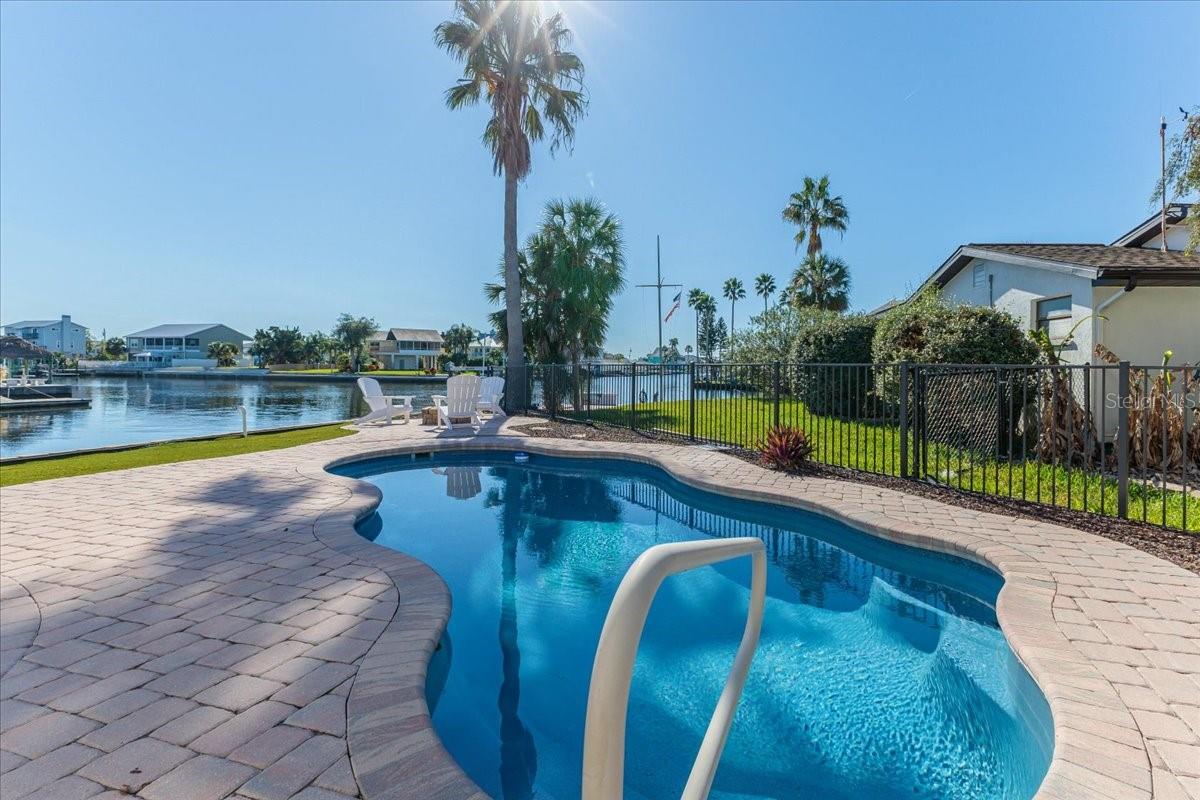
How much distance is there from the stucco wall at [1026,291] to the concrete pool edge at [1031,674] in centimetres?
573

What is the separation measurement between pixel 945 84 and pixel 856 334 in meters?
5.14

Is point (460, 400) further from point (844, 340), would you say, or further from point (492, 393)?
point (844, 340)

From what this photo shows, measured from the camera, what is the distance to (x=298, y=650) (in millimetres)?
2822

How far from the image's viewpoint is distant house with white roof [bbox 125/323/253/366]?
75.8 m

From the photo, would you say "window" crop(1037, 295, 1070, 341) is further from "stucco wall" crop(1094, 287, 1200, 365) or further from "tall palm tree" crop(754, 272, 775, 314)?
"tall palm tree" crop(754, 272, 775, 314)

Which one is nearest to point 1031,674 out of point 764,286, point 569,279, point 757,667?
point 757,667

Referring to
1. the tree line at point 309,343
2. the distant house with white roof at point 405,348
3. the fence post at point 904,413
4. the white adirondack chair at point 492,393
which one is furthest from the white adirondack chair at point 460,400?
the tree line at point 309,343

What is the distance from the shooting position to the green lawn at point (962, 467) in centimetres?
546

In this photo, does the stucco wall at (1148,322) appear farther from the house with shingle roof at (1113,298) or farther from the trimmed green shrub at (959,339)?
the trimmed green shrub at (959,339)

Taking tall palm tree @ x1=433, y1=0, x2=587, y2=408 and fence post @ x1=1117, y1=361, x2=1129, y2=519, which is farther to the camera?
tall palm tree @ x1=433, y1=0, x2=587, y2=408

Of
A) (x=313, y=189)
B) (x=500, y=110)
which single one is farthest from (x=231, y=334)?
(x=500, y=110)

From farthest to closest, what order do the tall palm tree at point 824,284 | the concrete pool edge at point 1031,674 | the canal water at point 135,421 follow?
1. the tall palm tree at point 824,284
2. the canal water at point 135,421
3. the concrete pool edge at point 1031,674

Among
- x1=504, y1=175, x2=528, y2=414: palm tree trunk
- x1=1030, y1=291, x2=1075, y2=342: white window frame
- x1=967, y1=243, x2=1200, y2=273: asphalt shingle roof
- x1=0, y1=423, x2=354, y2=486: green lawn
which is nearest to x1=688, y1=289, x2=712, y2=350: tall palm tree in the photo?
x1=504, y1=175, x2=528, y2=414: palm tree trunk

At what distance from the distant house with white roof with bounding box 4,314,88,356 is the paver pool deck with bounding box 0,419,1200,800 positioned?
111 meters
